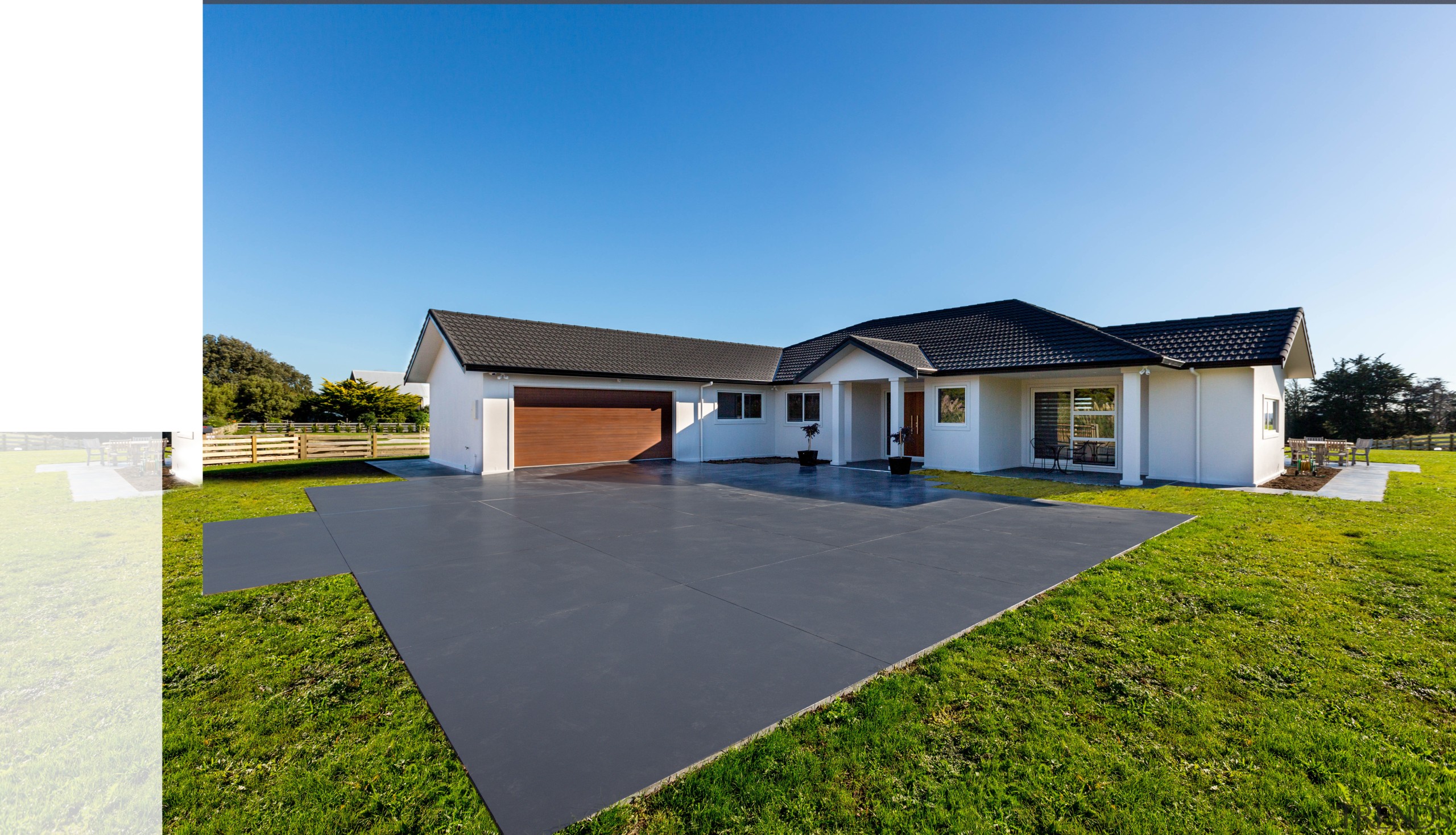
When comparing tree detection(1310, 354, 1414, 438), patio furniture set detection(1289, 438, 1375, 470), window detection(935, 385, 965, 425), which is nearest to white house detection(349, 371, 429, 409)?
window detection(935, 385, 965, 425)

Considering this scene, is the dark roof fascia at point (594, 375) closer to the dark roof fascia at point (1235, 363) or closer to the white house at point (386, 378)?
the dark roof fascia at point (1235, 363)

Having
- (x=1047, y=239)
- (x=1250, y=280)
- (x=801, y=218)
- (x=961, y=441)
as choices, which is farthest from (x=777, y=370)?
(x=1250, y=280)

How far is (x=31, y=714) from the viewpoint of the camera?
3.00 m

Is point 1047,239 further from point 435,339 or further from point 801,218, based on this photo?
point 435,339

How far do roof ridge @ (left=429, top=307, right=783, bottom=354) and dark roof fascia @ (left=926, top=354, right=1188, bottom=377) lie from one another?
30.8 ft

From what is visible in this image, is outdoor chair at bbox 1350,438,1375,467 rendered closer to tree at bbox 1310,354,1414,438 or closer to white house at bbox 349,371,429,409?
tree at bbox 1310,354,1414,438

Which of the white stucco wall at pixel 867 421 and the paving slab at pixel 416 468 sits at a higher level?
the white stucco wall at pixel 867 421

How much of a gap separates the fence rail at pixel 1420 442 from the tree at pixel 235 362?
69.0 meters

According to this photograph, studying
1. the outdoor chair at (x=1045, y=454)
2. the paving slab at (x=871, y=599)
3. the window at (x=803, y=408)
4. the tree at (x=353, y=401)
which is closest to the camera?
the paving slab at (x=871, y=599)

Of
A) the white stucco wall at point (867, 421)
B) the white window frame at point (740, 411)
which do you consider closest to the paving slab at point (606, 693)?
the white stucco wall at point (867, 421)

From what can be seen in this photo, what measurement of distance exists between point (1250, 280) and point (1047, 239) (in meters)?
8.17

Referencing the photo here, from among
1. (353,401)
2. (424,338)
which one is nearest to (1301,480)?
(424,338)

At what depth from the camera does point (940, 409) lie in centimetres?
1554

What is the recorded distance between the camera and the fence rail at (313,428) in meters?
28.1
